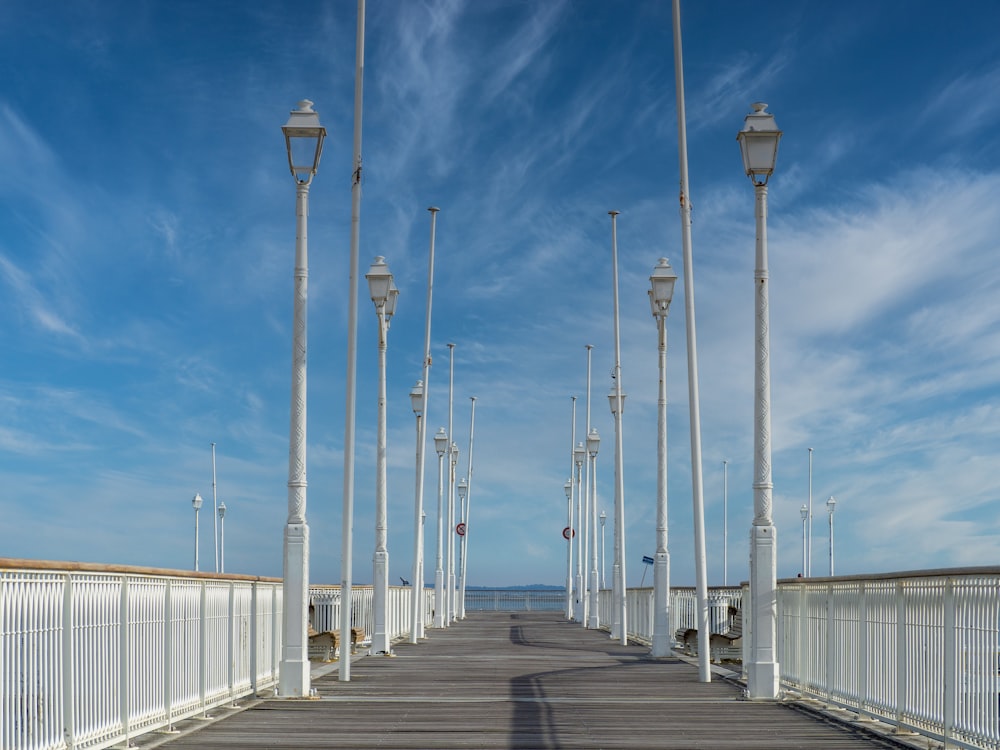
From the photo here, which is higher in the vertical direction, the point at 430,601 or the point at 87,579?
the point at 87,579

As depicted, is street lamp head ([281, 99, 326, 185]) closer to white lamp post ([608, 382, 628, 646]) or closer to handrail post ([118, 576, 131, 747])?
handrail post ([118, 576, 131, 747])

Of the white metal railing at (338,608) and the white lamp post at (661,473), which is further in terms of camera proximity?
the white metal railing at (338,608)

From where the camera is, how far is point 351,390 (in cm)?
2055

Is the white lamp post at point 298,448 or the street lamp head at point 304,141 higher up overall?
the street lamp head at point 304,141

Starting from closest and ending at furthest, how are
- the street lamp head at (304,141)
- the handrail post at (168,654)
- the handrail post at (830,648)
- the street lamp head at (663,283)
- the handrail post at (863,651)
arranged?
the handrail post at (168,654) → the handrail post at (863,651) → the handrail post at (830,648) → the street lamp head at (304,141) → the street lamp head at (663,283)

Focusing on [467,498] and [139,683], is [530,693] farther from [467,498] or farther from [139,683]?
[467,498]

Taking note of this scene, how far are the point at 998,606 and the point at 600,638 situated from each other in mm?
28110

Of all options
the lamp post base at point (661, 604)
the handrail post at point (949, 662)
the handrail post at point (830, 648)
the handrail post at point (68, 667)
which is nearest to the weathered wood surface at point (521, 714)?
the handrail post at point (830, 648)

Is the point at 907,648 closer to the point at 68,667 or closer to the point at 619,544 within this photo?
the point at 68,667

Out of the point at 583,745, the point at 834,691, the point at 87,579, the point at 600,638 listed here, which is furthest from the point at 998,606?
the point at 600,638

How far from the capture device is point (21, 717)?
977 cm

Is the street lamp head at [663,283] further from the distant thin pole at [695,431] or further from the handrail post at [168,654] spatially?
the handrail post at [168,654]

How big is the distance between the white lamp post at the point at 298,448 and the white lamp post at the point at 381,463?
833cm

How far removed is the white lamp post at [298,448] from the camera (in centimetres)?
1764
